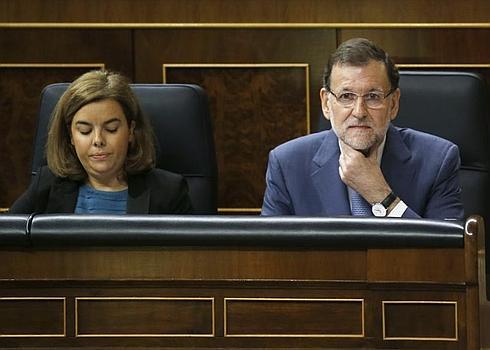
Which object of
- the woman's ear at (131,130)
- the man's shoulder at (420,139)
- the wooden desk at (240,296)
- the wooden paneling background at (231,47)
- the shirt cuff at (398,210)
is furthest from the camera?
the wooden paneling background at (231,47)

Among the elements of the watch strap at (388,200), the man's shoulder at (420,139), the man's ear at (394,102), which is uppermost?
the man's ear at (394,102)

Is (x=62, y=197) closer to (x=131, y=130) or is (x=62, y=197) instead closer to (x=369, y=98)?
(x=131, y=130)

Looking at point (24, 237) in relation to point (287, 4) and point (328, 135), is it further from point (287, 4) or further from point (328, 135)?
point (287, 4)

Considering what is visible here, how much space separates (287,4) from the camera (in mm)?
3076

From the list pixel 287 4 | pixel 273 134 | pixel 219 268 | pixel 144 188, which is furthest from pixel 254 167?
pixel 219 268

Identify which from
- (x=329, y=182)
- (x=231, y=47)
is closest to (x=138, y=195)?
(x=329, y=182)

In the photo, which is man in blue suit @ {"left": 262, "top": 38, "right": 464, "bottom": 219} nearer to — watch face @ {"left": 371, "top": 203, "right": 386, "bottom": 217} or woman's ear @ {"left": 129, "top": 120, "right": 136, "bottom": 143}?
watch face @ {"left": 371, "top": 203, "right": 386, "bottom": 217}

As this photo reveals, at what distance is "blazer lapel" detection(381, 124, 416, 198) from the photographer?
2.04 m

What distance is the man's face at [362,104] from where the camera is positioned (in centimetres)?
196

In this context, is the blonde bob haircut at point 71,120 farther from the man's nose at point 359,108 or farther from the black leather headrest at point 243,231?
the black leather headrest at point 243,231

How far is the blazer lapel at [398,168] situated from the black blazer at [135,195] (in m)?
0.37

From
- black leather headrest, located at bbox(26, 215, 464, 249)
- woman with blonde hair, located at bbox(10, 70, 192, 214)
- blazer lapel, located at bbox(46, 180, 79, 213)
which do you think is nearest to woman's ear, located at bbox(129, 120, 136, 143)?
woman with blonde hair, located at bbox(10, 70, 192, 214)

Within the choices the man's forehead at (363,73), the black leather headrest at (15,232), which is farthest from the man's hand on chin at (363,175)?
the black leather headrest at (15,232)

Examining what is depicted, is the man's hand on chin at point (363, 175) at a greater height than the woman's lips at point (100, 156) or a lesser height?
lesser
